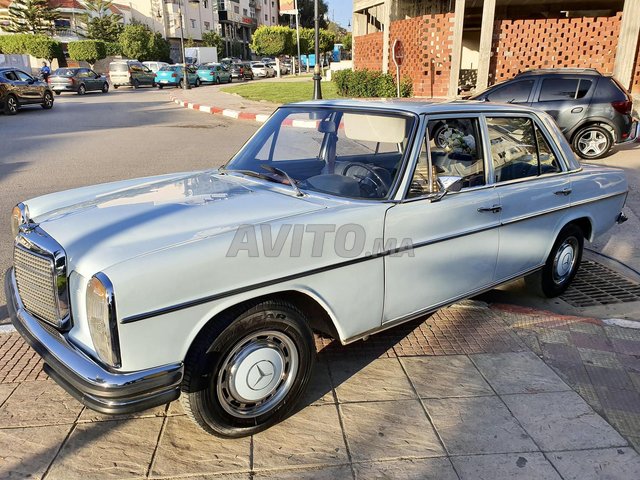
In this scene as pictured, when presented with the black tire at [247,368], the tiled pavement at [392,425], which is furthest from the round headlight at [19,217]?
the black tire at [247,368]

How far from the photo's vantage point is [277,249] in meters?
2.43

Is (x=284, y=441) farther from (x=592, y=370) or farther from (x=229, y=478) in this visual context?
(x=592, y=370)

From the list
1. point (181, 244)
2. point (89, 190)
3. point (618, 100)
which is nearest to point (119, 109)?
point (618, 100)

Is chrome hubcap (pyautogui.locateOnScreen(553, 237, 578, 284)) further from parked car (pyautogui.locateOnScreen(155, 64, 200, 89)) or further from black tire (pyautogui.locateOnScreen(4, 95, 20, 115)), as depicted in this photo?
parked car (pyautogui.locateOnScreen(155, 64, 200, 89))

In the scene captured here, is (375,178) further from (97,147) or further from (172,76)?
(172,76)

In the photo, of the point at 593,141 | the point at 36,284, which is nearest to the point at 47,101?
the point at 593,141

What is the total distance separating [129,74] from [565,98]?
31824mm

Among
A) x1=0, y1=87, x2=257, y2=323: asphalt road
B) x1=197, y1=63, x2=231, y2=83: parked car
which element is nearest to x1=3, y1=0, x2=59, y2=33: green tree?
x1=197, y1=63, x2=231, y2=83: parked car

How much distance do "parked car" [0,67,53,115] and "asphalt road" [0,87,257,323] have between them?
45 cm

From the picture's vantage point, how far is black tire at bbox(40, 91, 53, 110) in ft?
66.5

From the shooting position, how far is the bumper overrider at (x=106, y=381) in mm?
2109

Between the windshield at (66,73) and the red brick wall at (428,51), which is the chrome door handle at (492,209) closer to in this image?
the red brick wall at (428,51)

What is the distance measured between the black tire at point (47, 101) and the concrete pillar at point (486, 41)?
16442mm

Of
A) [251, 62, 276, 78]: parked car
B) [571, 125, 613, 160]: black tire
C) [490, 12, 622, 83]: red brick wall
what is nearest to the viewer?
[571, 125, 613, 160]: black tire
